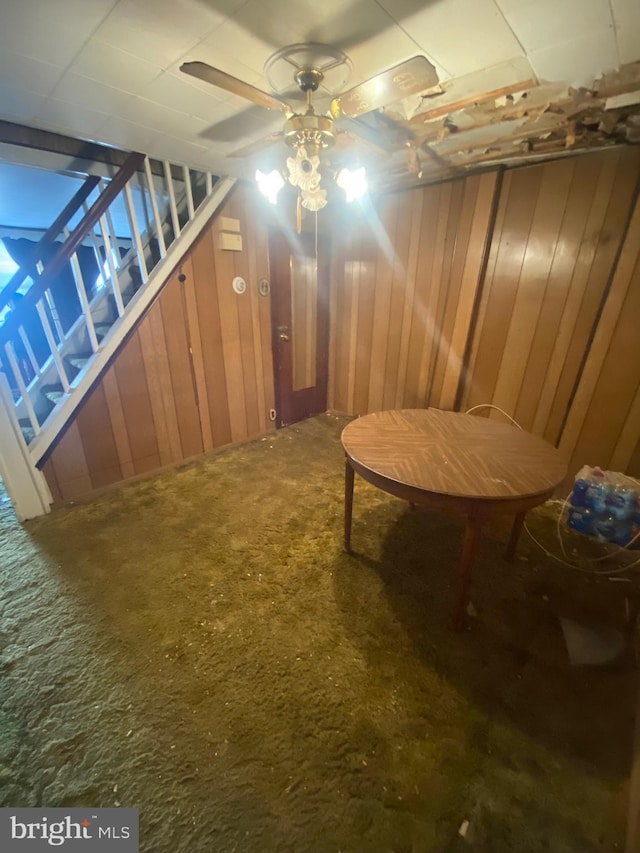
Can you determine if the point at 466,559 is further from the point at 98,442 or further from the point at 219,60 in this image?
the point at 98,442

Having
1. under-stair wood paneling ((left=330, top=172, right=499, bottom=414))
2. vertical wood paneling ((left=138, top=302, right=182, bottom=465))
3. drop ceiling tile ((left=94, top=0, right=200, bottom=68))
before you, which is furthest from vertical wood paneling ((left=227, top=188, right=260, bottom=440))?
drop ceiling tile ((left=94, top=0, right=200, bottom=68))

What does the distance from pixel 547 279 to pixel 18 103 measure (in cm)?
321

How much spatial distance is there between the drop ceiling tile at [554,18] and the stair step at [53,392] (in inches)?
121

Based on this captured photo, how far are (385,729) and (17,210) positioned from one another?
5.76 metres

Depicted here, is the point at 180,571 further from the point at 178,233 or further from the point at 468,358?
the point at 468,358

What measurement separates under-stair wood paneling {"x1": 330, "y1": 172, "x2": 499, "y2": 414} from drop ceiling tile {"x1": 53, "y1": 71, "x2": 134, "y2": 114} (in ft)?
7.22

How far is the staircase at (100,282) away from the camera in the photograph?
208 cm

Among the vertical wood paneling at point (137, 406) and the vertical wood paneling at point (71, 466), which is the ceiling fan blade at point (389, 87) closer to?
the vertical wood paneling at point (137, 406)

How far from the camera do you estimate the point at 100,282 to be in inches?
119

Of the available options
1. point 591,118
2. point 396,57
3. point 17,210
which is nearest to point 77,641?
point 396,57

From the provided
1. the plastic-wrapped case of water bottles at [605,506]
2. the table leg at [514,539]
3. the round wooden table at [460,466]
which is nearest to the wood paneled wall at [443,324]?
the plastic-wrapped case of water bottles at [605,506]

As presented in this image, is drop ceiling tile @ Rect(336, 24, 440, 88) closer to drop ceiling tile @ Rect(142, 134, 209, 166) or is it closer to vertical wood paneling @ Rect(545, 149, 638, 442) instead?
drop ceiling tile @ Rect(142, 134, 209, 166)

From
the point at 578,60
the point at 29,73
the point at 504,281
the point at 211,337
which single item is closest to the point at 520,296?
the point at 504,281

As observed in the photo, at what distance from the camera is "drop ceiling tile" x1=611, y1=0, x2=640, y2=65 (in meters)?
1.06
